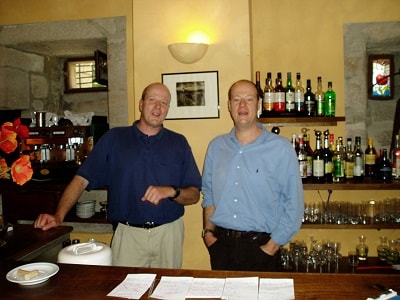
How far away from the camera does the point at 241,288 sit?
1280mm

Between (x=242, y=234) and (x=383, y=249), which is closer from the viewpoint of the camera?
(x=242, y=234)

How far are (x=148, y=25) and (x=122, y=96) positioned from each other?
70 cm

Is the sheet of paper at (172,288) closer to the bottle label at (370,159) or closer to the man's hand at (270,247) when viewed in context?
the man's hand at (270,247)

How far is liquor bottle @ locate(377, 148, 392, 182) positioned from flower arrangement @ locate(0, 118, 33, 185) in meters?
2.65

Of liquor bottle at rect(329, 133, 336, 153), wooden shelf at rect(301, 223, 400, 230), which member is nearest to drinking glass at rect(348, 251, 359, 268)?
wooden shelf at rect(301, 223, 400, 230)

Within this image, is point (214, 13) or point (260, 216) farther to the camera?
point (214, 13)

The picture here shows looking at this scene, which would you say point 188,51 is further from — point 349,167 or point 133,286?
point 133,286

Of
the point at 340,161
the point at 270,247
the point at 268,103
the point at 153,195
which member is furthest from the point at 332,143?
the point at 153,195

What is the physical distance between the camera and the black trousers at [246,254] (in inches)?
84.5

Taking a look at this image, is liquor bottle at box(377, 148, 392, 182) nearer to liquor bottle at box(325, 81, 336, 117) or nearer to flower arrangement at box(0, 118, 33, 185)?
liquor bottle at box(325, 81, 336, 117)

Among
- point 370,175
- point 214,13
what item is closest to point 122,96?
point 214,13

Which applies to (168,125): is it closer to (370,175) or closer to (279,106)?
(279,106)

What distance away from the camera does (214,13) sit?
9.87ft

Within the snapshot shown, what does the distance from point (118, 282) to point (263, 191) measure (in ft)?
3.60
